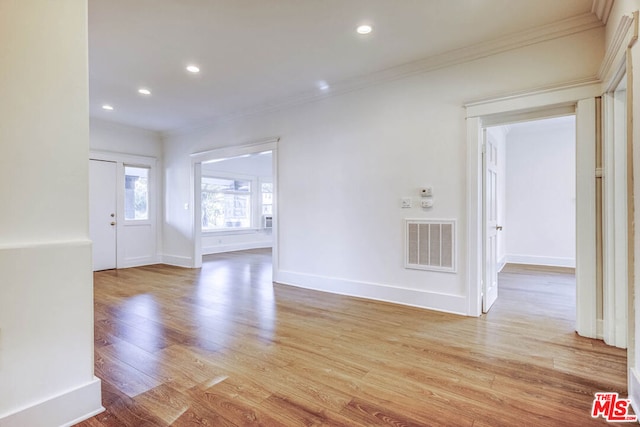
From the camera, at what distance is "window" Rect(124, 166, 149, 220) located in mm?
6516

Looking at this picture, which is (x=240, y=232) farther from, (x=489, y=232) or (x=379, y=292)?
(x=489, y=232)

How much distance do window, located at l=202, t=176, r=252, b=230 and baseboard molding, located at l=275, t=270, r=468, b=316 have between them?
450 centimetres

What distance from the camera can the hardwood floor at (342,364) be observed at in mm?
1737

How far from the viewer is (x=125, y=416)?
5.61ft

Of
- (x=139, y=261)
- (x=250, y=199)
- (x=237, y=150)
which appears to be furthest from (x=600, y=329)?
(x=250, y=199)

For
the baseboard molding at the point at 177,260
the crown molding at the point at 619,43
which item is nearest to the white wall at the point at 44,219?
the crown molding at the point at 619,43

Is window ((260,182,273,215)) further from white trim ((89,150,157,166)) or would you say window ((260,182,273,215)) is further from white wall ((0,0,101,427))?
white wall ((0,0,101,427))

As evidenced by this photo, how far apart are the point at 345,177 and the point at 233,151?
228 cm

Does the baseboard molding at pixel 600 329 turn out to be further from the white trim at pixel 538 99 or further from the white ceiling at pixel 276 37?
the white ceiling at pixel 276 37

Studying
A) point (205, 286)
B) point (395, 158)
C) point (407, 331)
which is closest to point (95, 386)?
point (407, 331)

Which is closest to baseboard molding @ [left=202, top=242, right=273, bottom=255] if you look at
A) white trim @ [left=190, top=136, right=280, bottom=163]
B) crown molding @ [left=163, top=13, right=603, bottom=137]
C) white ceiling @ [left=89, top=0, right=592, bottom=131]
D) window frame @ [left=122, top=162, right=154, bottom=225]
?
window frame @ [left=122, top=162, right=154, bottom=225]

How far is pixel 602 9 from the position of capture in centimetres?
253

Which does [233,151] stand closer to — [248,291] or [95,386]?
[248,291]

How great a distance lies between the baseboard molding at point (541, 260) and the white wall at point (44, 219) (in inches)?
298
